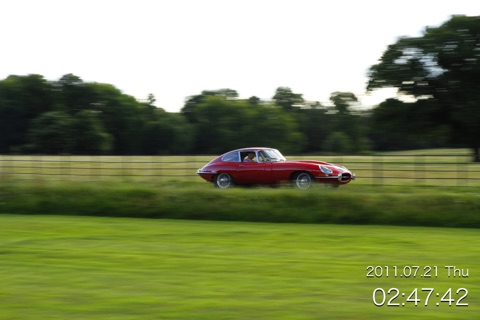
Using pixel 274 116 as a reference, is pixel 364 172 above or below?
below

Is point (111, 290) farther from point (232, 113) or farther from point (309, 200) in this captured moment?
point (232, 113)

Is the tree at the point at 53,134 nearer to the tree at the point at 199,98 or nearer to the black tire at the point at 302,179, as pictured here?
the tree at the point at 199,98

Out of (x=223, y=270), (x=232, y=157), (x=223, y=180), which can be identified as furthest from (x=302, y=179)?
(x=223, y=270)

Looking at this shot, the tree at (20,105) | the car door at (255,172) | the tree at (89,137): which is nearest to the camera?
the car door at (255,172)

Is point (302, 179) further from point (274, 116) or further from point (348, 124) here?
point (274, 116)

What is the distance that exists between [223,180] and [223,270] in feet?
43.1

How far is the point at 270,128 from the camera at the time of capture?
7219cm

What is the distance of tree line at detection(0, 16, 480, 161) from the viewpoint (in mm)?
45781

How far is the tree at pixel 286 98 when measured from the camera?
273 ft

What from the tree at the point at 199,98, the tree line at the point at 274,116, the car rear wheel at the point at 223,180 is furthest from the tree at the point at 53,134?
the car rear wheel at the point at 223,180

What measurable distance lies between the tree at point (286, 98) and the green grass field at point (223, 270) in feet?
230

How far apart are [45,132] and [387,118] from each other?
4647 cm

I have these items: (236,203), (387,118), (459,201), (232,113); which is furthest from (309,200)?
(232,113)

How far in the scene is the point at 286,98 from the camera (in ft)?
278
